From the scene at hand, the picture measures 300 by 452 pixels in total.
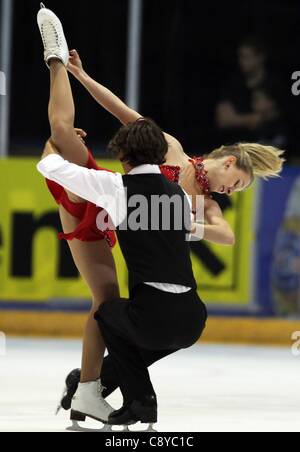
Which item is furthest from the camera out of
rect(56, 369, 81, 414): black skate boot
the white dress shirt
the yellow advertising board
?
the yellow advertising board

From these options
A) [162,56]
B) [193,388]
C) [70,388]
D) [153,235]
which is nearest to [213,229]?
[153,235]

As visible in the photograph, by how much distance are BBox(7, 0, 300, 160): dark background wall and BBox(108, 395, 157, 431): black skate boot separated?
5.07m

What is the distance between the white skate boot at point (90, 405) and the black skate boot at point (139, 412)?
4.9 inches

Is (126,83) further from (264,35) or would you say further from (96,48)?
(264,35)

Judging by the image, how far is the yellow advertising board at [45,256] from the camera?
8414 millimetres

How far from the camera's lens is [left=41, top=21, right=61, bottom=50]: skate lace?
15.7 ft

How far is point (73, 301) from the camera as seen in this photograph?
8438 mm

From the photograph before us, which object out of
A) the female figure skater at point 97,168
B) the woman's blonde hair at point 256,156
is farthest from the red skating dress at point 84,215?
the woman's blonde hair at point 256,156

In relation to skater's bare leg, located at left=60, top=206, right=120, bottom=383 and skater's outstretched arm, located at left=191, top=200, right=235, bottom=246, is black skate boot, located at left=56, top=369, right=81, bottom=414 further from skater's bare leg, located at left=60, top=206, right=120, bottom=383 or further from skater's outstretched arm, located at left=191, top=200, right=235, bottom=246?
skater's outstretched arm, located at left=191, top=200, right=235, bottom=246

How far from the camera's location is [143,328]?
4.59m

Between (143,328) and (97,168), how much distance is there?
27.5 inches

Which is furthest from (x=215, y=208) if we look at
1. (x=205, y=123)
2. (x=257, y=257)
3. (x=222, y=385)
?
(x=205, y=123)

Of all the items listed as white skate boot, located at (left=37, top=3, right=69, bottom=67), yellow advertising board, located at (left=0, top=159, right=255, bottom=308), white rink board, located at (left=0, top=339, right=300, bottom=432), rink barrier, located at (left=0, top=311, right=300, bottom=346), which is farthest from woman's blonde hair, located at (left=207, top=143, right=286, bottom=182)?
rink barrier, located at (left=0, top=311, right=300, bottom=346)

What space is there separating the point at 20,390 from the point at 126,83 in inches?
162
